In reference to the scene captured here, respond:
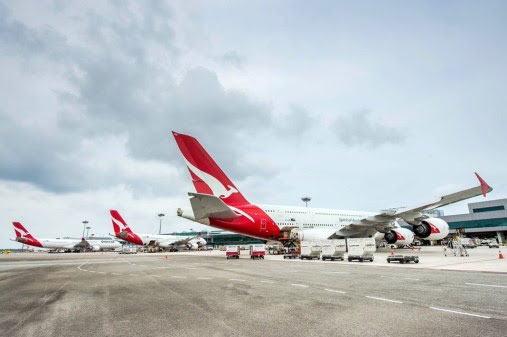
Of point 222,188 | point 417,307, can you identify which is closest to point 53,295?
point 417,307

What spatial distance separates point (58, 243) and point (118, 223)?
90.3ft

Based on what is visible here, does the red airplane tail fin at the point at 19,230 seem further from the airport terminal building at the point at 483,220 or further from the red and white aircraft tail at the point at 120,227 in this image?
the airport terminal building at the point at 483,220

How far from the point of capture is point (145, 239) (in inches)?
2648

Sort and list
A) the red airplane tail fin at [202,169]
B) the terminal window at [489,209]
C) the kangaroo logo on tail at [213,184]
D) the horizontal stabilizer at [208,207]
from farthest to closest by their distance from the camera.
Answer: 1. the terminal window at [489,209]
2. the kangaroo logo on tail at [213,184]
3. the red airplane tail fin at [202,169]
4. the horizontal stabilizer at [208,207]

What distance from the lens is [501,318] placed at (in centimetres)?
552

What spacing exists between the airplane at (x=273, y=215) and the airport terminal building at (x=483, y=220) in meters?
66.2

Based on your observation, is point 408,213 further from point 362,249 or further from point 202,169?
point 202,169

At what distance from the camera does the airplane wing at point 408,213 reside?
87.3 feet

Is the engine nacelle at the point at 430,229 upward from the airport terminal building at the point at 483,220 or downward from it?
downward

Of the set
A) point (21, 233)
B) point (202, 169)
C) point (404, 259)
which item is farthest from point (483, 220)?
point (21, 233)

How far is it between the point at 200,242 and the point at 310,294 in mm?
67497

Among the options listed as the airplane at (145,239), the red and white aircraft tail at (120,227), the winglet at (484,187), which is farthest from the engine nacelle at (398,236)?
the red and white aircraft tail at (120,227)

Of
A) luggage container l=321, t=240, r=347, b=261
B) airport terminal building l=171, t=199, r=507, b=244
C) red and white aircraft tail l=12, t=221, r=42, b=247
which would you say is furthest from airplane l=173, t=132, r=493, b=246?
red and white aircraft tail l=12, t=221, r=42, b=247

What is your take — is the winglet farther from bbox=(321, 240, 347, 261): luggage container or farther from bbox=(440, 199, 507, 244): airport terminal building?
bbox=(440, 199, 507, 244): airport terminal building
